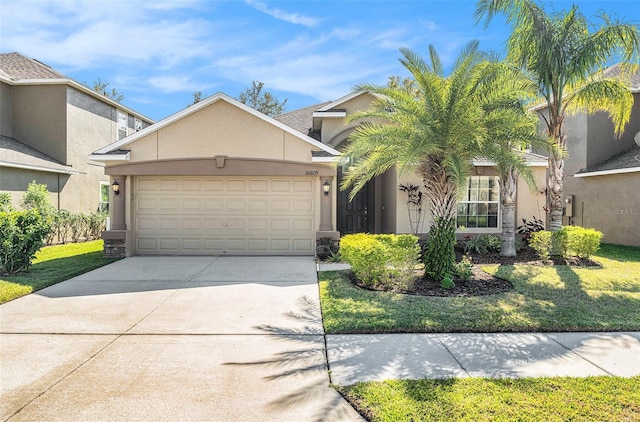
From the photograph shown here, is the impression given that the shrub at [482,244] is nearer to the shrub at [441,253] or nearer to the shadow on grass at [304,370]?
the shrub at [441,253]

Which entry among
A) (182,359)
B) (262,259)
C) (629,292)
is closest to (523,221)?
(629,292)

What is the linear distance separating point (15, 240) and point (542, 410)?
10353 mm

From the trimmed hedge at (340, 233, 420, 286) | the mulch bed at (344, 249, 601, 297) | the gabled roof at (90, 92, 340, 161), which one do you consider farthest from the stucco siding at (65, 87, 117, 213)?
the mulch bed at (344, 249, 601, 297)

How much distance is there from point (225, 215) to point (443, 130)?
7.16m

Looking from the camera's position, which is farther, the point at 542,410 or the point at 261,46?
the point at 261,46

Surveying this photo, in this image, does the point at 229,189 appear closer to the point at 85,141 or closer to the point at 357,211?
the point at 357,211

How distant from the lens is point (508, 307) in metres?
6.70

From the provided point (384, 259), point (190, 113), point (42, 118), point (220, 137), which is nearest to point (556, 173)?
point (384, 259)

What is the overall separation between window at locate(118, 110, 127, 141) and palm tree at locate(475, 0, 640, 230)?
1740 centimetres

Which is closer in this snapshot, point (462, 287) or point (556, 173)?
point (462, 287)

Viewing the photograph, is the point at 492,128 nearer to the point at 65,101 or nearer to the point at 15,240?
the point at 15,240

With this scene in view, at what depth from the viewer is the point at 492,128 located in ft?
27.5

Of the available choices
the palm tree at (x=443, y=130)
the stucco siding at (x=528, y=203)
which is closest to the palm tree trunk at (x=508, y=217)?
the stucco siding at (x=528, y=203)

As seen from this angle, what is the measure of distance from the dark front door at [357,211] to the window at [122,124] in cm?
1255
